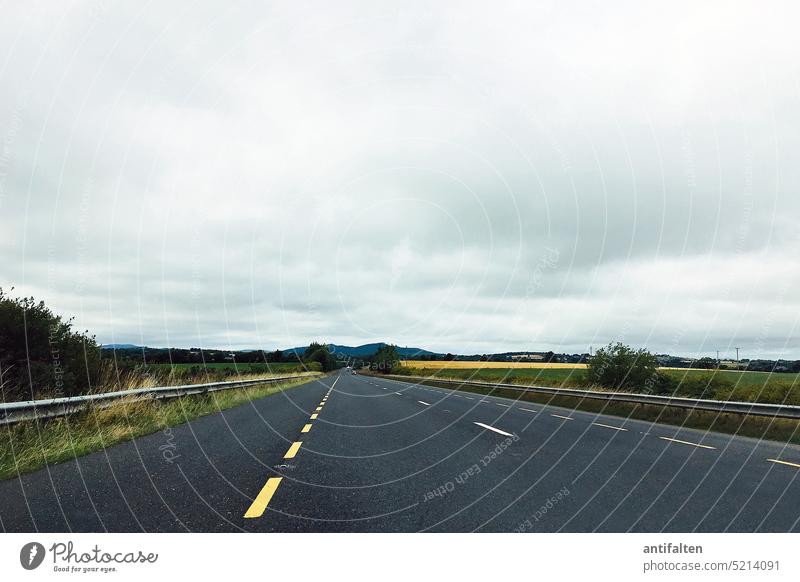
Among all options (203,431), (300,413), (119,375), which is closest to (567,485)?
(203,431)

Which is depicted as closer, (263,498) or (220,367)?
(263,498)

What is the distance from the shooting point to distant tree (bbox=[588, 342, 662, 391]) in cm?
3200

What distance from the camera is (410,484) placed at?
20.9 feet

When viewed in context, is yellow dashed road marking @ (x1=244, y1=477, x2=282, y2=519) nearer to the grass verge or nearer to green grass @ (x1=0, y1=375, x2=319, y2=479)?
green grass @ (x1=0, y1=375, x2=319, y2=479)

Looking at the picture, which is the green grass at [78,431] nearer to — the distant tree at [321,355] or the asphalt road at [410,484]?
the asphalt road at [410,484]

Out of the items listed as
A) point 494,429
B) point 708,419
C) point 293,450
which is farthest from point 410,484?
point 708,419

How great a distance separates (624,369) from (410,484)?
29.3 meters

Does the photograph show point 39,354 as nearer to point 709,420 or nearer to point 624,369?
point 709,420

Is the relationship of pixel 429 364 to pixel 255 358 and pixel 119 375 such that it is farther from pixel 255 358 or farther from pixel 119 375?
pixel 119 375

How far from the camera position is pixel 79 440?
9156 millimetres

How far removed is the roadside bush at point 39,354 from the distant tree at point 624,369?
2717cm

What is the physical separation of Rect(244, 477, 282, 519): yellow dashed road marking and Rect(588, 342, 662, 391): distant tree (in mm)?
28903

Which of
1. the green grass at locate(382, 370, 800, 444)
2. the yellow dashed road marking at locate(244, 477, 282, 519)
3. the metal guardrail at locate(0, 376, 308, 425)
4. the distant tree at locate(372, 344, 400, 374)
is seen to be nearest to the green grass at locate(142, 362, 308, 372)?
the metal guardrail at locate(0, 376, 308, 425)

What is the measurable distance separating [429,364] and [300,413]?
103 m
